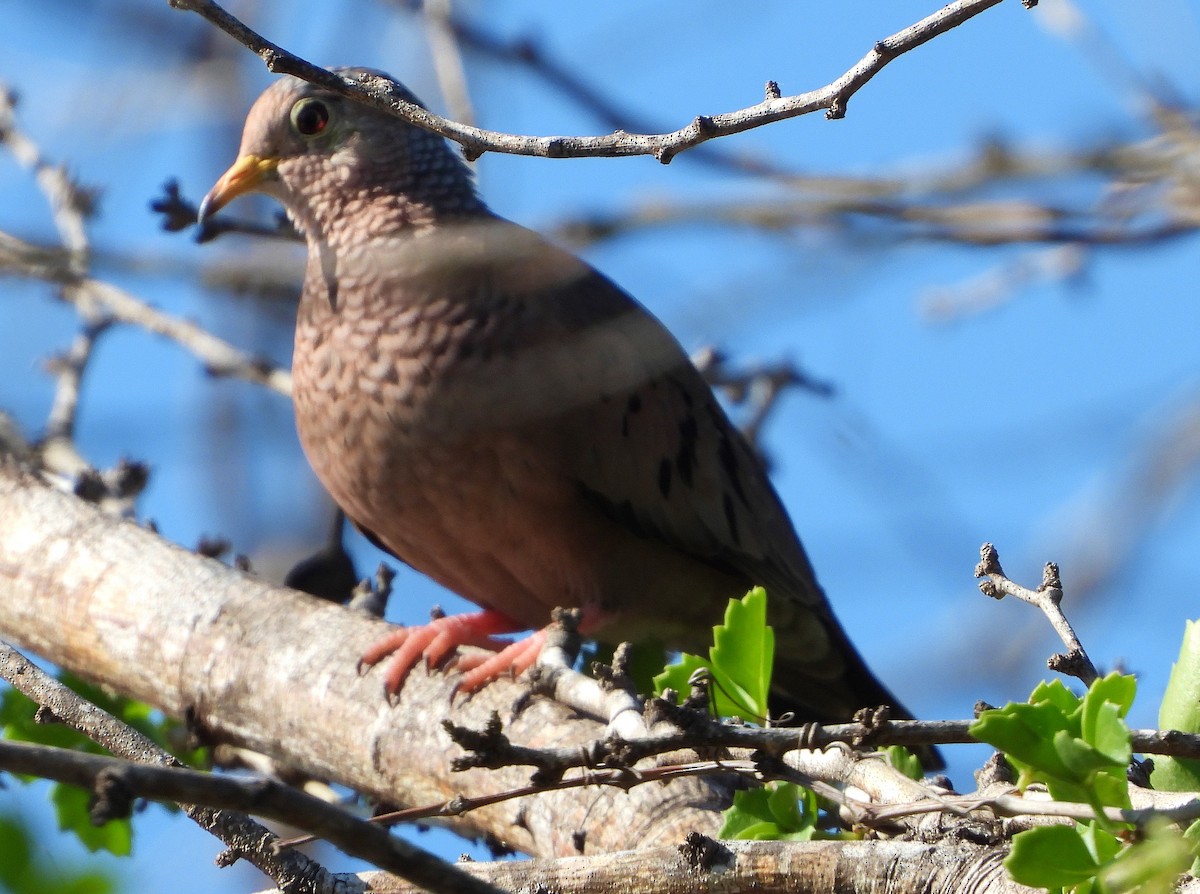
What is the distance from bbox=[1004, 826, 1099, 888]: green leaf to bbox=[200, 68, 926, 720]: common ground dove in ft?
6.11

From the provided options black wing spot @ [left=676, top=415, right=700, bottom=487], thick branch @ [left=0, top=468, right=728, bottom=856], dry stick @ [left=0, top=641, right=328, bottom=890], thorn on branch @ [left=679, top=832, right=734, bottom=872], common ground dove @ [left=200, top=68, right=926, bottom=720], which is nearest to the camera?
dry stick @ [left=0, top=641, right=328, bottom=890]

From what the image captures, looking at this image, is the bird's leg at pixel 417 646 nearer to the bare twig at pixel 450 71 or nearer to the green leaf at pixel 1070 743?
the bare twig at pixel 450 71

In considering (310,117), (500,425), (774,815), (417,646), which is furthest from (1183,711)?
(310,117)

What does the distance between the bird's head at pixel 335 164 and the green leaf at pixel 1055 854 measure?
10.0ft

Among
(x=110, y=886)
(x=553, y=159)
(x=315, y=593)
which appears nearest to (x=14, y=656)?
(x=110, y=886)

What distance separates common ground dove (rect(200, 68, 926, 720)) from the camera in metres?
3.83

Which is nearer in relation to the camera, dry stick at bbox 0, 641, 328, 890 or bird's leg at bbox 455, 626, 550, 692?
dry stick at bbox 0, 641, 328, 890

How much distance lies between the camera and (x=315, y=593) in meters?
4.14

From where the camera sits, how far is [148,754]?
1906mm

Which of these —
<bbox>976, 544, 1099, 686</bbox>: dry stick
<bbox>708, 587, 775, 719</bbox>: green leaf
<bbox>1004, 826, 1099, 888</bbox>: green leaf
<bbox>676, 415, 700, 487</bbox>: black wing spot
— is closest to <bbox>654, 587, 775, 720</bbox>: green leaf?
<bbox>708, 587, 775, 719</bbox>: green leaf

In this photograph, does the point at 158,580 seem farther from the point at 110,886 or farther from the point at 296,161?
the point at 110,886

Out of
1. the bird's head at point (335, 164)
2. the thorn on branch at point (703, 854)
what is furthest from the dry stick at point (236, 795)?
the bird's head at point (335, 164)

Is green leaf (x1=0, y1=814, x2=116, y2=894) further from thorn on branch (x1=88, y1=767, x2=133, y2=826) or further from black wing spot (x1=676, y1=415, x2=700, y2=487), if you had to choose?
black wing spot (x1=676, y1=415, x2=700, y2=487)

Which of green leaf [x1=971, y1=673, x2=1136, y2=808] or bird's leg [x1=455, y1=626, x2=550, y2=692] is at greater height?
bird's leg [x1=455, y1=626, x2=550, y2=692]
